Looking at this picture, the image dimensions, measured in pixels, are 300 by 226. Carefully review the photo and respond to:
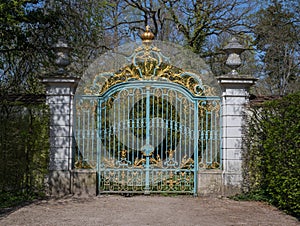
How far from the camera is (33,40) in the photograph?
9.75 meters

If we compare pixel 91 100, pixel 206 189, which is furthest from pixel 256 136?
pixel 91 100

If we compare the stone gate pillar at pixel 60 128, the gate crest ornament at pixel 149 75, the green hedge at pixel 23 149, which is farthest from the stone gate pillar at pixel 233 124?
the green hedge at pixel 23 149

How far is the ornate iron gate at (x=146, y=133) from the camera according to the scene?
8.31 metres

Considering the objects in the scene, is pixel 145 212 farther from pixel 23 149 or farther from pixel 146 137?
pixel 23 149

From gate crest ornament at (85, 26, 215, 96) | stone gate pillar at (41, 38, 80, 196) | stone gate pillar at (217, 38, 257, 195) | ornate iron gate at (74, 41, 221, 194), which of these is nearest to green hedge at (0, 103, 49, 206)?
stone gate pillar at (41, 38, 80, 196)

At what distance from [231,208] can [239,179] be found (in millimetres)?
1105

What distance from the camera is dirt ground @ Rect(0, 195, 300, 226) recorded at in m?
6.08

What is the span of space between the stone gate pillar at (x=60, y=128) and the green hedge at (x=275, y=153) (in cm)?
322

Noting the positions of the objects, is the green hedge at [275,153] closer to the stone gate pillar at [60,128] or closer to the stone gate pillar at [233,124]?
the stone gate pillar at [233,124]

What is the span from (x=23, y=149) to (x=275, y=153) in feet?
14.2

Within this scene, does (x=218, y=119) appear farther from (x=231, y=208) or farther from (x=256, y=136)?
(x=231, y=208)

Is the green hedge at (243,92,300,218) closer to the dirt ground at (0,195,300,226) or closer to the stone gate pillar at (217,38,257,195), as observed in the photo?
the stone gate pillar at (217,38,257,195)

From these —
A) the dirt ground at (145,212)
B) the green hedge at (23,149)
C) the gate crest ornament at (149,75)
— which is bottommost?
the dirt ground at (145,212)

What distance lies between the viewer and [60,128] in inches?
323
